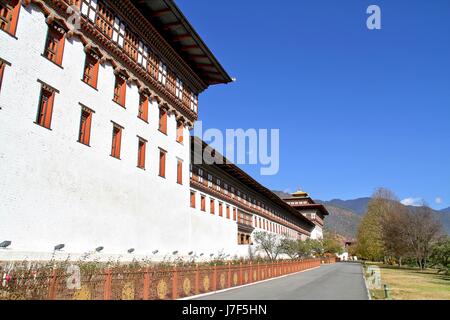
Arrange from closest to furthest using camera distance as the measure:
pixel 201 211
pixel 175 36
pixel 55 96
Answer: pixel 55 96
pixel 175 36
pixel 201 211

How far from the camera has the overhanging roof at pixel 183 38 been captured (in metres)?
21.6

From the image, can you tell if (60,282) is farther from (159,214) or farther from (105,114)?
(159,214)

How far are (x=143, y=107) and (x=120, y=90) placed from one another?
2.44 metres

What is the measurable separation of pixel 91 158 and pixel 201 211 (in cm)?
1666

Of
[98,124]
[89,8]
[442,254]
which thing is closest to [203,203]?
[98,124]

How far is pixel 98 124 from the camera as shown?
18.0 meters

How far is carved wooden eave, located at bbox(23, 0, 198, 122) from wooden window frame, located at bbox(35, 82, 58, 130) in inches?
118

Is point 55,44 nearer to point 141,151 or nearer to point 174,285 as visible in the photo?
point 141,151

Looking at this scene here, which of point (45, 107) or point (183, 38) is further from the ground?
point (183, 38)

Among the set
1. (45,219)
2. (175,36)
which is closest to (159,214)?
(45,219)

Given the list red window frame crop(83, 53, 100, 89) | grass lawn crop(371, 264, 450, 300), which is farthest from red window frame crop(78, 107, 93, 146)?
grass lawn crop(371, 264, 450, 300)

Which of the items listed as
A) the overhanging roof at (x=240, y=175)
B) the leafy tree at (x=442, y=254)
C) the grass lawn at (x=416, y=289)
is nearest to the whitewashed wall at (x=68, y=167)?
the overhanging roof at (x=240, y=175)

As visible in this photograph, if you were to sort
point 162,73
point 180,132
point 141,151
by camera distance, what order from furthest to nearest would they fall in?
point 180,132 < point 162,73 < point 141,151
